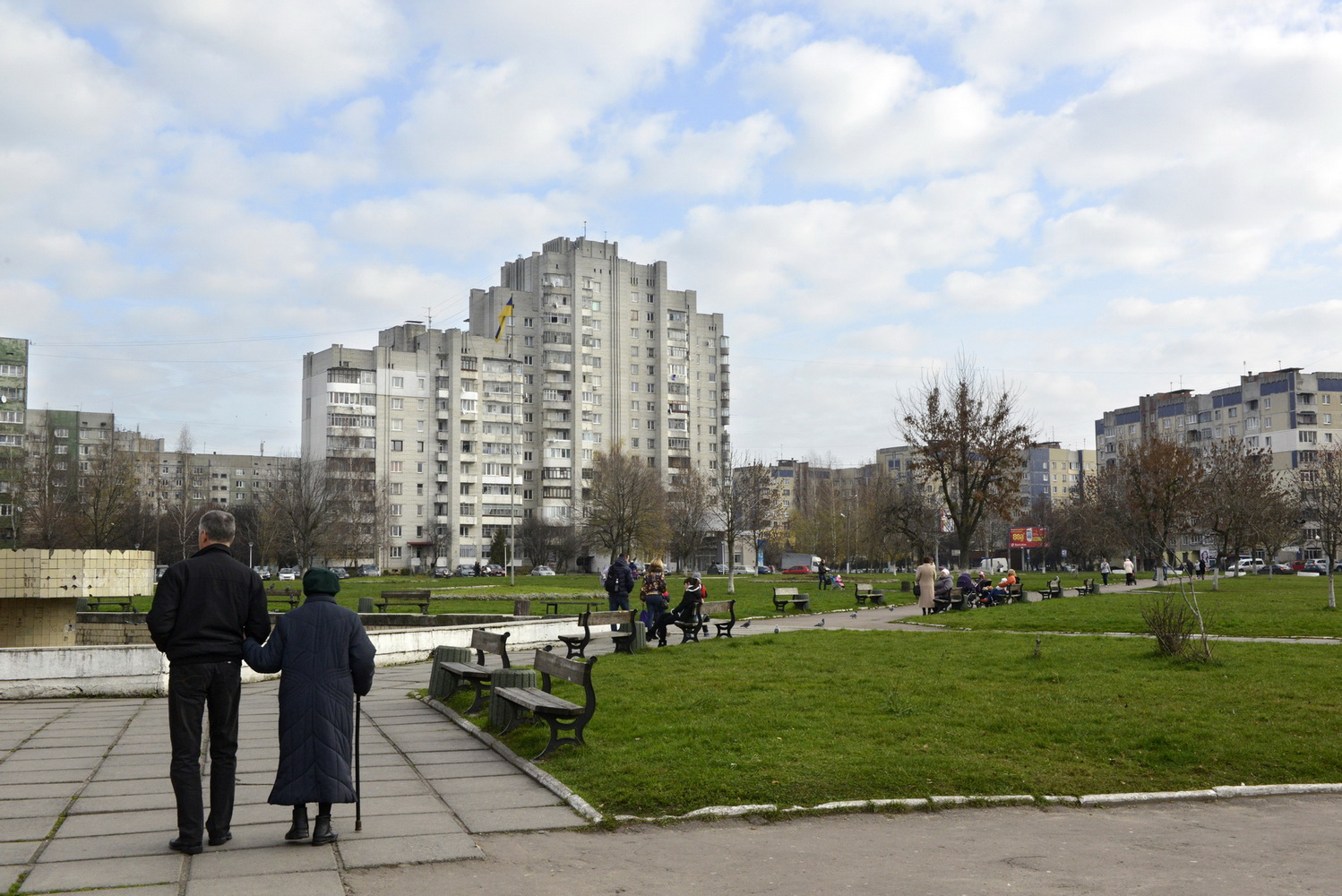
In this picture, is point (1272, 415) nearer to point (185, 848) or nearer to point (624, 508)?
point (624, 508)

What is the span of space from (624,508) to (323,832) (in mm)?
75940

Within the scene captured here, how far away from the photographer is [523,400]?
384 feet

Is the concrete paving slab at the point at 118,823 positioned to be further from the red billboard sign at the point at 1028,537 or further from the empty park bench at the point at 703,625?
the red billboard sign at the point at 1028,537

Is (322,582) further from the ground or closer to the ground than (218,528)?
closer to the ground

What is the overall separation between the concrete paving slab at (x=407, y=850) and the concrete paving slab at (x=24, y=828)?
193 cm

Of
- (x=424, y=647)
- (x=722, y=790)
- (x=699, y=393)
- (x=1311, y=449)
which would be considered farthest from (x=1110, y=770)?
(x=1311, y=449)

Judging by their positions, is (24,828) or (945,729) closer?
(24,828)

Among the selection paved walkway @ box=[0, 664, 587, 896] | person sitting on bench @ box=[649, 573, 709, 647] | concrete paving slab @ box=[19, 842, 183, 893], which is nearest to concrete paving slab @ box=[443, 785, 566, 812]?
paved walkway @ box=[0, 664, 587, 896]

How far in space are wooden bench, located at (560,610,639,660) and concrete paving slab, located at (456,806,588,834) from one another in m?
9.21

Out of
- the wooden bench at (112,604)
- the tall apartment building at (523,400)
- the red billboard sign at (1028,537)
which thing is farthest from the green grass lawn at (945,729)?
the red billboard sign at (1028,537)

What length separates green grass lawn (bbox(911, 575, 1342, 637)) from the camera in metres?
21.6

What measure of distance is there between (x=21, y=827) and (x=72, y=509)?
71.6 meters

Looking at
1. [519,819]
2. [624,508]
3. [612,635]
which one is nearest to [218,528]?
[519,819]

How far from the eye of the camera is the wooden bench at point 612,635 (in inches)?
685
